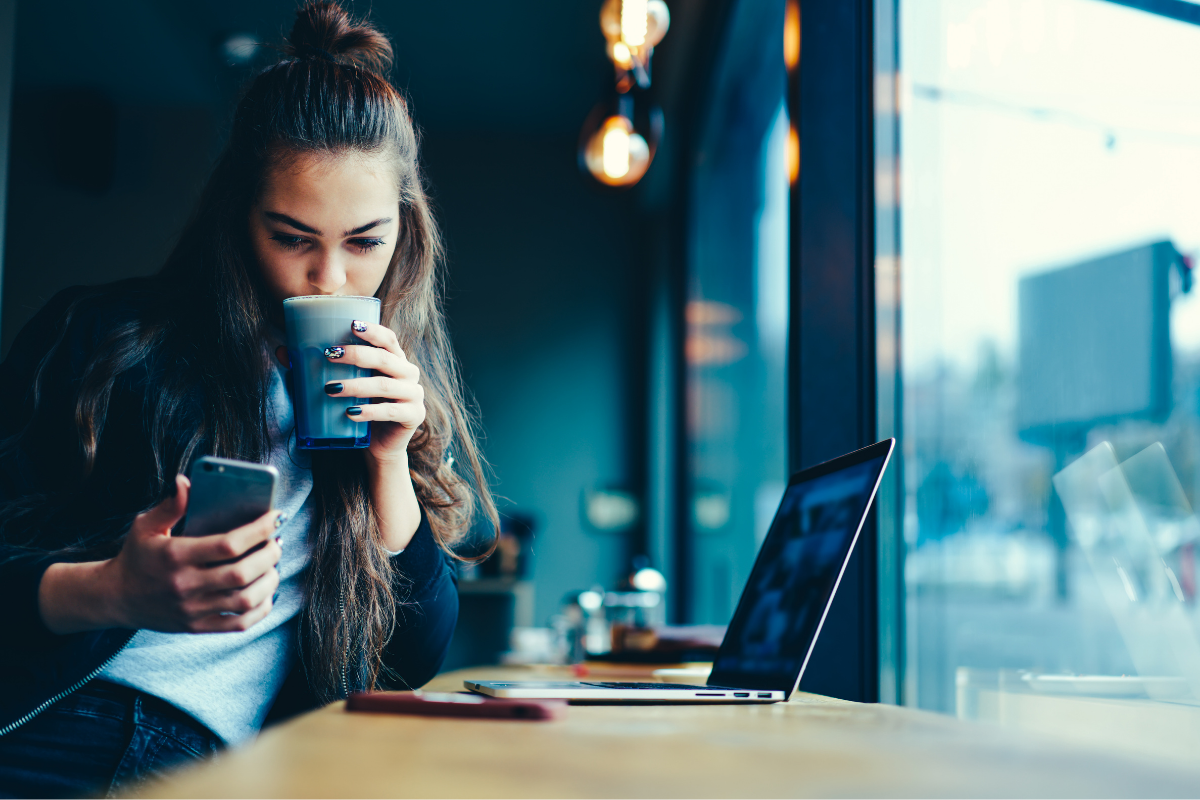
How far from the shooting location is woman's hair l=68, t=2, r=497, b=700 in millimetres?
1022

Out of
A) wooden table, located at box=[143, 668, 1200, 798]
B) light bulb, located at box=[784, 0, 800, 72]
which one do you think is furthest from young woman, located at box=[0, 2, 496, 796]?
light bulb, located at box=[784, 0, 800, 72]

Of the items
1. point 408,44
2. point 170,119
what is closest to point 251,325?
point 408,44

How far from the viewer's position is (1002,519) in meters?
1.08

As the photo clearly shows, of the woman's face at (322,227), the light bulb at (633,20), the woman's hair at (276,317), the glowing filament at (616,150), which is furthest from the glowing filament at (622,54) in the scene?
the woman's face at (322,227)

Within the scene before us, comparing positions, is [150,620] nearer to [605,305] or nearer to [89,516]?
[89,516]

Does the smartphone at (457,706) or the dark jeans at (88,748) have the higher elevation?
the smartphone at (457,706)

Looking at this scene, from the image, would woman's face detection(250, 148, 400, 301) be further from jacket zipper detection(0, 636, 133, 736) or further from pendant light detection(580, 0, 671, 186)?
pendant light detection(580, 0, 671, 186)

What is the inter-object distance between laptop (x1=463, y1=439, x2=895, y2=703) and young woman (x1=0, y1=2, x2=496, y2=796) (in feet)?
0.72

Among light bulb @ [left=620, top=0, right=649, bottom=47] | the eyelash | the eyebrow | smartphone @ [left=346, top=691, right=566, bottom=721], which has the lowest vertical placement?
smartphone @ [left=346, top=691, right=566, bottom=721]

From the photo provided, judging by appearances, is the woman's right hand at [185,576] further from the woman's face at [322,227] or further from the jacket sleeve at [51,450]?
the woman's face at [322,227]

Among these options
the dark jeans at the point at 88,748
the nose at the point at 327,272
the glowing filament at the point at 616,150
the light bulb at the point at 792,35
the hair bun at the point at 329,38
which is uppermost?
the glowing filament at the point at 616,150

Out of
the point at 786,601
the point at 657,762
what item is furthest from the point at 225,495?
the point at 786,601

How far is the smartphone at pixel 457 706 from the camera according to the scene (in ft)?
2.07

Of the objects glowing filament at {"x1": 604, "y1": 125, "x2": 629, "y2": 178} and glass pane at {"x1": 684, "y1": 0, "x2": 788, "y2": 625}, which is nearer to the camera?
glass pane at {"x1": 684, "y1": 0, "x2": 788, "y2": 625}
